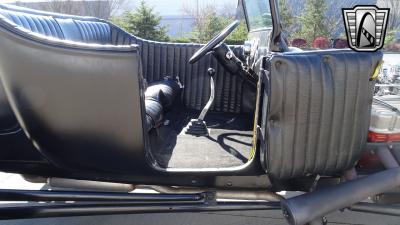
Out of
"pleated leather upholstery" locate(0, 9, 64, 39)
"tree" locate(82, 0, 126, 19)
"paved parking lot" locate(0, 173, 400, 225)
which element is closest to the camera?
"pleated leather upholstery" locate(0, 9, 64, 39)

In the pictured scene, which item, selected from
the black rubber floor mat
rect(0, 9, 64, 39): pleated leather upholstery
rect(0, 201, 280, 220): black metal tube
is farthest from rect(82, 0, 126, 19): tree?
rect(0, 201, 280, 220): black metal tube

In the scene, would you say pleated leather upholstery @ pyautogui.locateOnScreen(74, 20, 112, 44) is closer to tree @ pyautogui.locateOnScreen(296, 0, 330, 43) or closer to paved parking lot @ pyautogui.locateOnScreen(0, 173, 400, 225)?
paved parking lot @ pyautogui.locateOnScreen(0, 173, 400, 225)

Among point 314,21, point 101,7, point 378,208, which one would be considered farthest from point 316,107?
point 101,7

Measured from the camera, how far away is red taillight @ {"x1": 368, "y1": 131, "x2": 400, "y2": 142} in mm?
1720

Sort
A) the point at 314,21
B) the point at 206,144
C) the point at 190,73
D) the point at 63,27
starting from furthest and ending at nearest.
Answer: the point at 314,21 → the point at 190,73 → the point at 63,27 → the point at 206,144

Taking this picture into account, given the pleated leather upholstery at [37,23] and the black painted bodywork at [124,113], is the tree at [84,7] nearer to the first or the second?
the pleated leather upholstery at [37,23]

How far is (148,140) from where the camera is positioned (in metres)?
1.82

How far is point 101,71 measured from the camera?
1.59m

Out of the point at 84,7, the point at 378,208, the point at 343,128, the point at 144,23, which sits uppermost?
the point at 84,7

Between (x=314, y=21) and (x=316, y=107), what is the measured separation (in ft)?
44.8

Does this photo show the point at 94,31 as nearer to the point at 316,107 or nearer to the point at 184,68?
the point at 184,68

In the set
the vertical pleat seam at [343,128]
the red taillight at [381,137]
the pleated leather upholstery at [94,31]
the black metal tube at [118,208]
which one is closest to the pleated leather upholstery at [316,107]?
the vertical pleat seam at [343,128]

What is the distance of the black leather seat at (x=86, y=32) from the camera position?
7.43 ft

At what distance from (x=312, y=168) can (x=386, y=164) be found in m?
0.39
